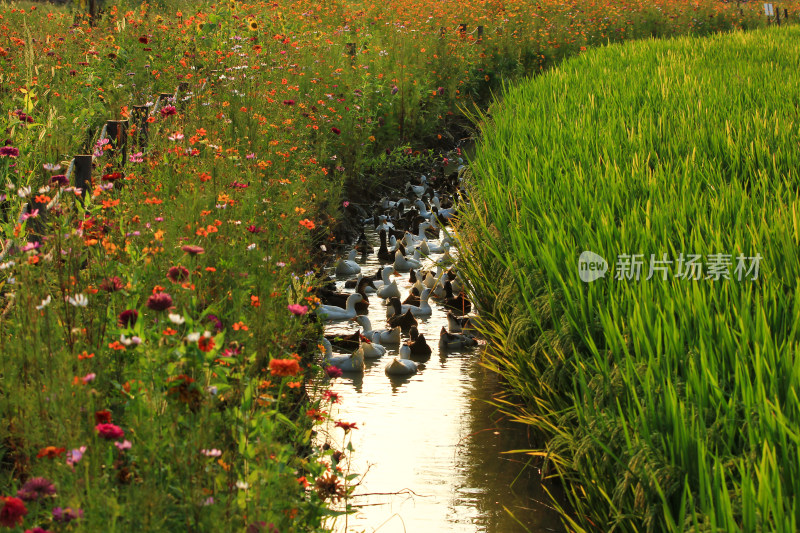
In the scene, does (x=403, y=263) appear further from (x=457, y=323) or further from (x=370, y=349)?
(x=370, y=349)

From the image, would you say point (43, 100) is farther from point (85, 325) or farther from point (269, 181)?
point (85, 325)

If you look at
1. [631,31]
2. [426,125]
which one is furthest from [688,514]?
[631,31]

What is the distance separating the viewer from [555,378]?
356 centimetres

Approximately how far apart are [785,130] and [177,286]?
13.9 ft

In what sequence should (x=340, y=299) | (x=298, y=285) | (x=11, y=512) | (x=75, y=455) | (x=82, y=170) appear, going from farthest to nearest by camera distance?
(x=340, y=299), (x=298, y=285), (x=82, y=170), (x=75, y=455), (x=11, y=512)

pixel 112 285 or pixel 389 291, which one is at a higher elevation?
pixel 112 285

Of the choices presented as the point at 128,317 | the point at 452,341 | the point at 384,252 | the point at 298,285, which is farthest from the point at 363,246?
the point at 128,317

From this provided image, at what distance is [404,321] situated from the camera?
5.47 m

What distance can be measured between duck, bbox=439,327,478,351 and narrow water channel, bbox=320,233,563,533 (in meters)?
0.08

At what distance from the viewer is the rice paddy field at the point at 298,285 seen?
2.13 m

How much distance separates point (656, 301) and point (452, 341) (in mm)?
2161

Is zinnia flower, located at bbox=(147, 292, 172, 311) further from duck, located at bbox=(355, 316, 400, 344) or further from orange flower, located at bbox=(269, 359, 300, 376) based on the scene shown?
duck, located at bbox=(355, 316, 400, 344)

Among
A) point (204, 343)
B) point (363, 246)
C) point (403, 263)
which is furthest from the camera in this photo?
point (363, 246)

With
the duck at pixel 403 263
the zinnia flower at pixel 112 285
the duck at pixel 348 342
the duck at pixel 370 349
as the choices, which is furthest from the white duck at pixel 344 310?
the zinnia flower at pixel 112 285
